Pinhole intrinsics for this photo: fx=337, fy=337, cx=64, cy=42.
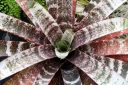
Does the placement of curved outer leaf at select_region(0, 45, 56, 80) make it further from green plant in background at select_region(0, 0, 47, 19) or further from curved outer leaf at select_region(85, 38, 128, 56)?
green plant in background at select_region(0, 0, 47, 19)

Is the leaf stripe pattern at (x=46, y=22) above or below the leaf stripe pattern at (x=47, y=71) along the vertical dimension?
above

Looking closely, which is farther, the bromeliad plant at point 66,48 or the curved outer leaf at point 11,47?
the curved outer leaf at point 11,47

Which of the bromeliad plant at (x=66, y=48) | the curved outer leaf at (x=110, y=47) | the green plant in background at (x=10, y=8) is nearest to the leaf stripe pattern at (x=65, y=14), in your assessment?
the bromeliad plant at (x=66, y=48)

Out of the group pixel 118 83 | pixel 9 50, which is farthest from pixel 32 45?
pixel 118 83

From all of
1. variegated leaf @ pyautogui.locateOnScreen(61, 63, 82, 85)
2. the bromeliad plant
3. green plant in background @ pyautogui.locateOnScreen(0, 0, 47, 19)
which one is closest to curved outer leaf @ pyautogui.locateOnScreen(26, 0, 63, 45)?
the bromeliad plant

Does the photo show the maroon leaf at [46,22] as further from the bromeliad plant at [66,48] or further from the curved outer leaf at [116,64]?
the curved outer leaf at [116,64]

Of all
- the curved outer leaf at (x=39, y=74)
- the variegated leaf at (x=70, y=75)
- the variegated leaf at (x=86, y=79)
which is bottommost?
the variegated leaf at (x=86, y=79)
